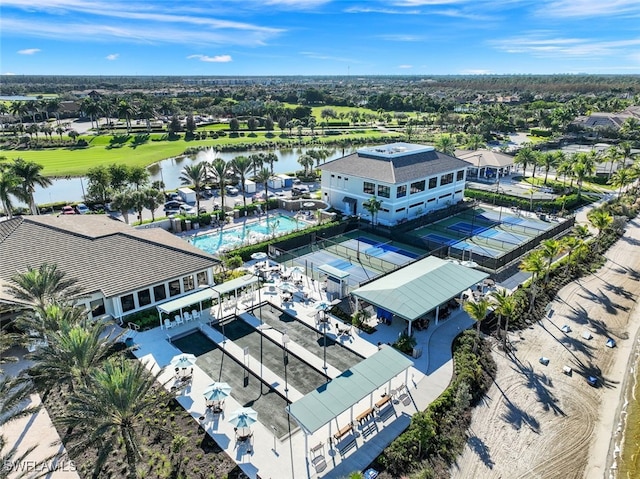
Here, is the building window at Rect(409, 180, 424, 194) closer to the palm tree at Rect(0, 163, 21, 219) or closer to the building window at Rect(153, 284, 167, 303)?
the building window at Rect(153, 284, 167, 303)

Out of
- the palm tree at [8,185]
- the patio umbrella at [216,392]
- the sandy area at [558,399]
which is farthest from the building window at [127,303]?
the palm tree at [8,185]

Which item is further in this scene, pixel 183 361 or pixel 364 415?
pixel 183 361

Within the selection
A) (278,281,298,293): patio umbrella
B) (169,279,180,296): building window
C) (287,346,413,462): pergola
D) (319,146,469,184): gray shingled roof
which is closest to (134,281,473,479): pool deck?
(287,346,413,462): pergola

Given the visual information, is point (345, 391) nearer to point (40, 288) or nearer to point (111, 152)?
point (40, 288)

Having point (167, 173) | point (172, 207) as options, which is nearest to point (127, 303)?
point (172, 207)

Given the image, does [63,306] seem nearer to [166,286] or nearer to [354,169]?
[166,286]

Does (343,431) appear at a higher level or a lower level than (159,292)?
lower

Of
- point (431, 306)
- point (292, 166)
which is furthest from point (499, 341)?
point (292, 166)
